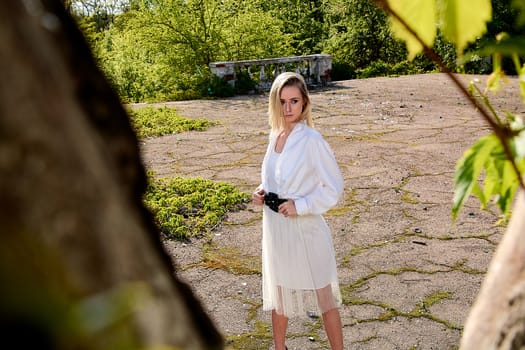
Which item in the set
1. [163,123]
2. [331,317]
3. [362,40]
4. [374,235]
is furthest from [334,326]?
[362,40]

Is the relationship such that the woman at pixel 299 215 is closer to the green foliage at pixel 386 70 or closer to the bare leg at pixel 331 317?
the bare leg at pixel 331 317

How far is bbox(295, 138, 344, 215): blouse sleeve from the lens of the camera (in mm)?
2926

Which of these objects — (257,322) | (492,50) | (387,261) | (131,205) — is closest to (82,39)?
(131,205)

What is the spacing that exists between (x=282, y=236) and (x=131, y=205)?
2800 mm

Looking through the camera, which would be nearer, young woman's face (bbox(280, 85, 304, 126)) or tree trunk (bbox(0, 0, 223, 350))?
tree trunk (bbox(0, 0, 223, 350))

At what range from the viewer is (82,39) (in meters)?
0.26

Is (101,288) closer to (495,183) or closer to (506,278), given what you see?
(506,278)

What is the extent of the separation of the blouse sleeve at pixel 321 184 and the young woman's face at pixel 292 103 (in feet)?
0.59

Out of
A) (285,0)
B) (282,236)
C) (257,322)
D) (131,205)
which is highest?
(285,0)

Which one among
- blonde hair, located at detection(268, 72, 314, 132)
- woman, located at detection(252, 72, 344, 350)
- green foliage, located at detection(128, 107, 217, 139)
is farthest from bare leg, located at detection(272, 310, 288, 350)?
green foliage, located at detection(128, 107, 217, 139)

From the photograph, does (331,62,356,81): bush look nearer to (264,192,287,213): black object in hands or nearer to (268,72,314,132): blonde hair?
(268,72,314,132): blonde hair

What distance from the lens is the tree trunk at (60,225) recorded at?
19 centimetres

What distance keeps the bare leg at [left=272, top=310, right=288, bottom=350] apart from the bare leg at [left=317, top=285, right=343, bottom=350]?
0.22 m

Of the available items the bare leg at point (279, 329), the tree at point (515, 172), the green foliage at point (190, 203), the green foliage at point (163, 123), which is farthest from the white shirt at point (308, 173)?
the green foliage at point (163, 123)
